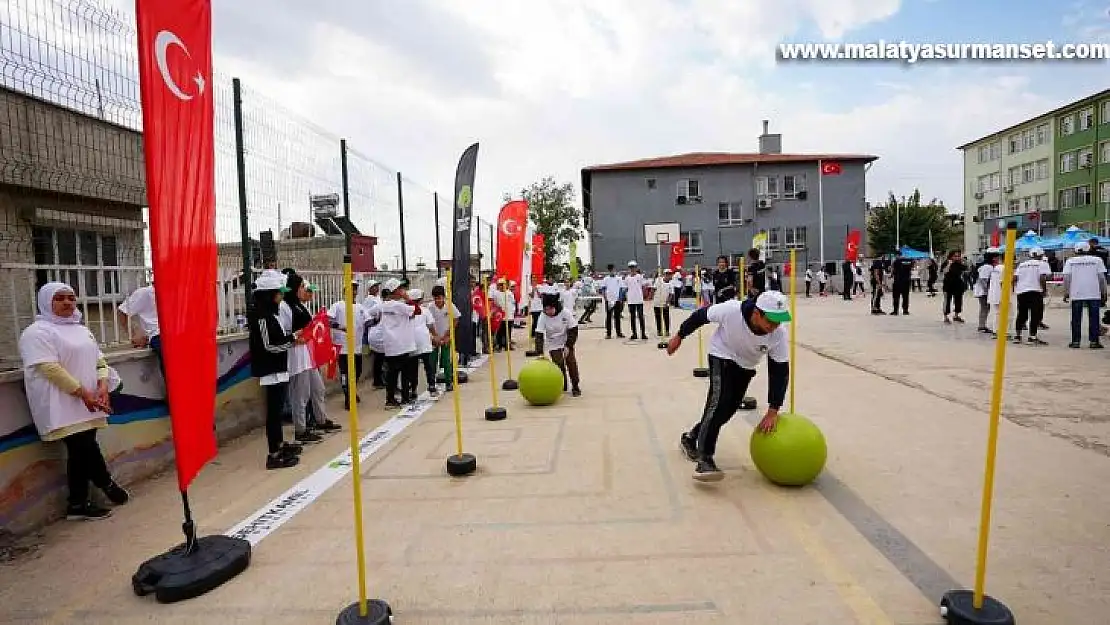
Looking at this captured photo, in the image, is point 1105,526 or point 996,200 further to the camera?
point 996,200

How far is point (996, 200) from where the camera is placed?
2096 inches

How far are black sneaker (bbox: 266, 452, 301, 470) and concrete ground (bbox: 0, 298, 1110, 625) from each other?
0.43 feet

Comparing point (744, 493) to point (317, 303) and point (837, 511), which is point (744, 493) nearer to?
point (837, 511)

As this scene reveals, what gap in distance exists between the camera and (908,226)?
172ft

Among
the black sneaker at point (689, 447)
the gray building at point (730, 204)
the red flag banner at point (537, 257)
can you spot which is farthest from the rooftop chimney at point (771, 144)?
the black sneaker at point (689, 447)

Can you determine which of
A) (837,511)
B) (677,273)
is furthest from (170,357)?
(677,273)

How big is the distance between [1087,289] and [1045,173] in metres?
49.0

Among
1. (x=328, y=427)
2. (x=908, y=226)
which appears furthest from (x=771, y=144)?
(x=328, y=427)

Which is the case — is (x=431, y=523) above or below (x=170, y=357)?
below

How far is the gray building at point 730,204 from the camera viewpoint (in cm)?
3847

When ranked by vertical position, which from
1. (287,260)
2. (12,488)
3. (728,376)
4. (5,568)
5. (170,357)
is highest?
(287,260)

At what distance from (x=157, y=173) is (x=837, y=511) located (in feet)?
15.3

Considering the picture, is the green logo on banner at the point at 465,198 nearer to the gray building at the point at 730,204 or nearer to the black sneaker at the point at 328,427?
the black sneaker at the point at 328,427

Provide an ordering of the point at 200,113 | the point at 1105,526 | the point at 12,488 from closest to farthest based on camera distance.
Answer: the point at 200,113
the point at 1105,526
the point at 12,488
